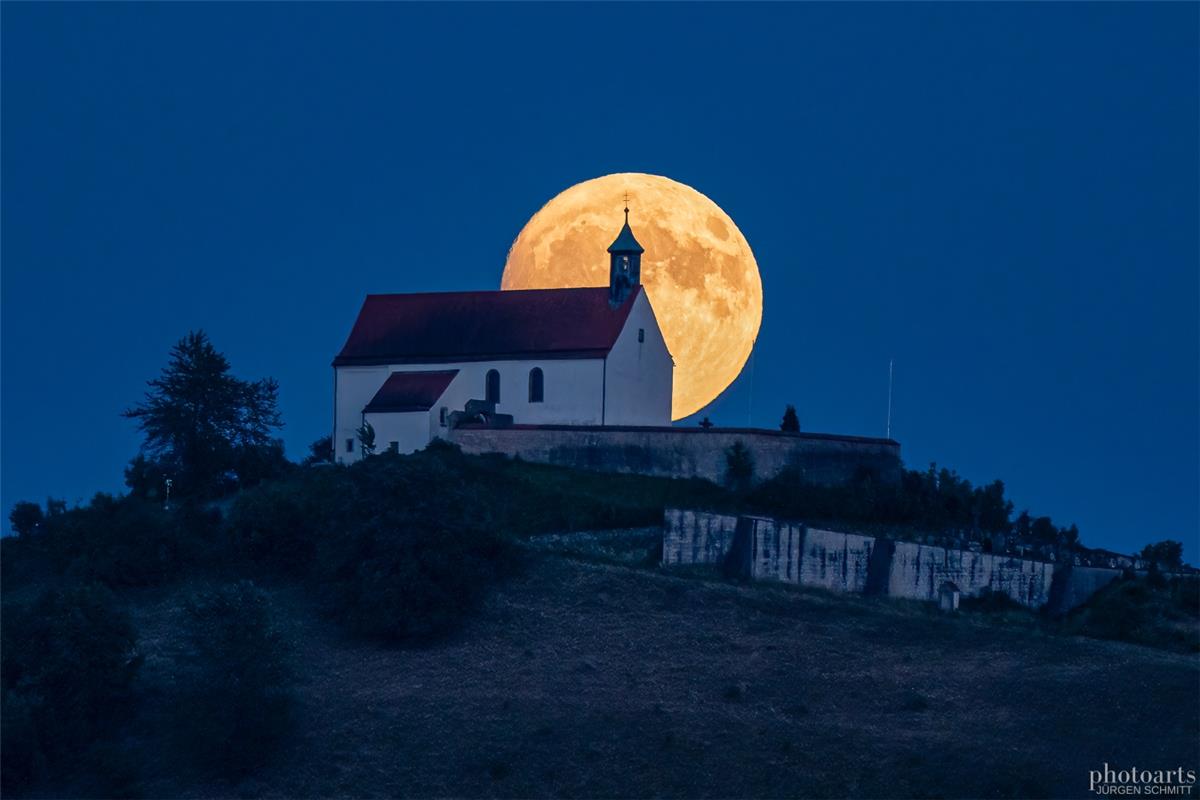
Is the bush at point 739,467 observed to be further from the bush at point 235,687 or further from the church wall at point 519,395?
the bush at point 235,687

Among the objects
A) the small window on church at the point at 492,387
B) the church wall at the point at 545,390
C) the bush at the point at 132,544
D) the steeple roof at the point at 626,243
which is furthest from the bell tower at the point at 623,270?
the bush at the point at 132,544

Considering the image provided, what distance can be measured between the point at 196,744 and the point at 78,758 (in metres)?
2.43

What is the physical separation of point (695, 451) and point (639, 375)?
509 centimetres

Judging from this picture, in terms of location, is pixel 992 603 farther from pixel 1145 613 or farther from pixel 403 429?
pixel 403 429

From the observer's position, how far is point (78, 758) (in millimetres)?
55062

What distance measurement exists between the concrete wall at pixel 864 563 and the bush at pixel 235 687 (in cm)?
1147

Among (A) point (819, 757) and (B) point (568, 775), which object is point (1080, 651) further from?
(B) point (568, 775)

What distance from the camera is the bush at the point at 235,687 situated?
2173 inches

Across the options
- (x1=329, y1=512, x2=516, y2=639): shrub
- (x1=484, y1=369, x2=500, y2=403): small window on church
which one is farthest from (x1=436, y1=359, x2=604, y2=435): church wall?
(x1=329, y1=512, x2=516, y2=639): shrub

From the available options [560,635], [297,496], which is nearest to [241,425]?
[297,496]

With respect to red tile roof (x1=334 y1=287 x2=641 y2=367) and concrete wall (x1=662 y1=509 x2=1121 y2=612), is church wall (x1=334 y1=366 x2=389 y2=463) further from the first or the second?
concrete wall (x1=662 y1=509 x2=1121 y2=612)

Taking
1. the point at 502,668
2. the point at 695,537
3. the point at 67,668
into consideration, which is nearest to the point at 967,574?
the point at 695,537

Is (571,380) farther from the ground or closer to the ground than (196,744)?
farther from the ground

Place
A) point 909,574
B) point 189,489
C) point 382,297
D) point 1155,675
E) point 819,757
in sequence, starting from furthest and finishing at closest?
point 382,297
point 189,489
point 909,574
point 1155,675
point 819,757
